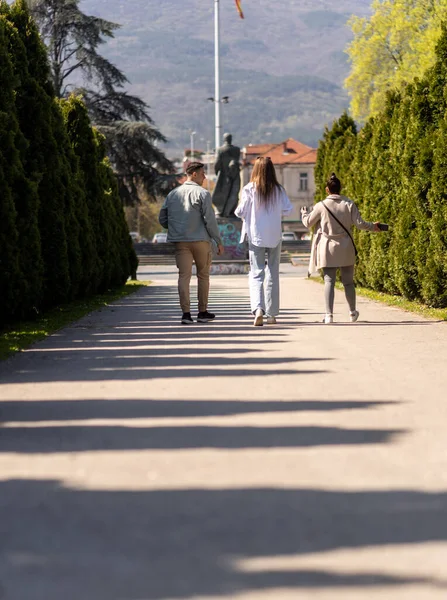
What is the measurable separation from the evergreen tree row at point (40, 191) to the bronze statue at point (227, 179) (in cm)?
2182

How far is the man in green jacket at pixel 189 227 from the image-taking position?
50.1ft

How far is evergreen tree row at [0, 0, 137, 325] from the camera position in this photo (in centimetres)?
1560

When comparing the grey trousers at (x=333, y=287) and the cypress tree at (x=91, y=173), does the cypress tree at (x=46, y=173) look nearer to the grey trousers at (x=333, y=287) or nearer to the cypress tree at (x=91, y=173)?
the grey trousers at (x=333, y=287)

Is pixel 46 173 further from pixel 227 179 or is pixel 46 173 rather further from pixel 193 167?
pixel 227 179

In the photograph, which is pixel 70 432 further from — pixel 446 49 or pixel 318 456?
pixel 446 49

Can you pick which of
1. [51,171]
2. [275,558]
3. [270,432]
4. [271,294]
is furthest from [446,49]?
[275,558]

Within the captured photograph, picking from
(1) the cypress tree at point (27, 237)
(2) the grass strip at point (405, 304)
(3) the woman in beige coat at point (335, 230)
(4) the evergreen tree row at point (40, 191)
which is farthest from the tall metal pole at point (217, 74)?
(3) the woman in beige coat at point (335, 230)

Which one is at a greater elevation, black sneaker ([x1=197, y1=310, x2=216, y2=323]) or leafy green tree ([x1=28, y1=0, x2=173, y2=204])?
leafy green tree ([x1=28, y1=0, x2=173, y2=204])

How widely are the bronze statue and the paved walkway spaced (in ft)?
125

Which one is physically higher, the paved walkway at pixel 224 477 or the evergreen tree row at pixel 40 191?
the evergreen tree row at pixel 40 191

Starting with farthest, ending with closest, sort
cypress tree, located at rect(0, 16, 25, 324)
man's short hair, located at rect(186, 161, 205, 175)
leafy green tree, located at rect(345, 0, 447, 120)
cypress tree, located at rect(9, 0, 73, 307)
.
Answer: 1. leafy green tree, located at rect(345, 0, 447, 120)
2. cypress tree, located at rect(9, 0, 73, 307)
3. man's short hair, located at rect(186, 161, 205, 175)
4. cypress tree, located at rect(0, 16, 25, 324)

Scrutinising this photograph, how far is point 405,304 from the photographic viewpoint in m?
18.8

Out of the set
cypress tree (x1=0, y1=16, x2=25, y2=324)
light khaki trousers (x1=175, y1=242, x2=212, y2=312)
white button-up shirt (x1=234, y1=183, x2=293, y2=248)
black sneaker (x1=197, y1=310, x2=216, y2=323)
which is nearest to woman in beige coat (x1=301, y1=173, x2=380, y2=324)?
white button-up shirt (x1=234, y1=183, x2=293, y2=248)

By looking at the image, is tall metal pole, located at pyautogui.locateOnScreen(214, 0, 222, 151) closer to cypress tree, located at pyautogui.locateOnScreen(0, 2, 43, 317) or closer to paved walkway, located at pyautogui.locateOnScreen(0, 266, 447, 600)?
cypress tree, located at pyautogui.locateOnScreen(0, 2, 43, 317)
